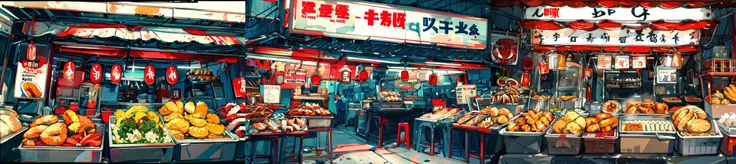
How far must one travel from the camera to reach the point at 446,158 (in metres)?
5.16

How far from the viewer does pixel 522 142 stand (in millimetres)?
5160

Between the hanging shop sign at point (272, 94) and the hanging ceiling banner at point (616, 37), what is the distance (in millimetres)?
3097

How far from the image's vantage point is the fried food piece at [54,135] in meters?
3.66

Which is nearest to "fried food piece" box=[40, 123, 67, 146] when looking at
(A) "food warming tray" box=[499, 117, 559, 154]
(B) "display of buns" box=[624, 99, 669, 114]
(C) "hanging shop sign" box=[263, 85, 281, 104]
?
(C) "hanging shop sign" box=[263, 85, 281, 104]

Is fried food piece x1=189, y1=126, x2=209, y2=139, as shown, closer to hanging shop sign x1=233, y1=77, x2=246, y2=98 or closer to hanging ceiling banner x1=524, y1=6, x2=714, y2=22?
hanging shop sign x1=233, y1=77, x2=246, y2=98

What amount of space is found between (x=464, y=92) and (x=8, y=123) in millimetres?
4023

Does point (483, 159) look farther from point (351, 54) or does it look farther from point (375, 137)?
point (351, 54)

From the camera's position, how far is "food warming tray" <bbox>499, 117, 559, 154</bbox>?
16.8 ft

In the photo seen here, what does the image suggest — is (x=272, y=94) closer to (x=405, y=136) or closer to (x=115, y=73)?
(x=115, y=73)

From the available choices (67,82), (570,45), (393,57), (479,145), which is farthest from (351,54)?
(570,45)

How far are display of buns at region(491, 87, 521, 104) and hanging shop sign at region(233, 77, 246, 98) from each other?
8.84 ft

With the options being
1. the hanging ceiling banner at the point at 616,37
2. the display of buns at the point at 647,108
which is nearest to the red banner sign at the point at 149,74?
the hanging ceiling banner at the point at 616,37

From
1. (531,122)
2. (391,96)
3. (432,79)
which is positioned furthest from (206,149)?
(531,122)

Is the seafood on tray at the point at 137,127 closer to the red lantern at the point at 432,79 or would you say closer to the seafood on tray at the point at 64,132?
the seafood on tray at the point at 64,132
